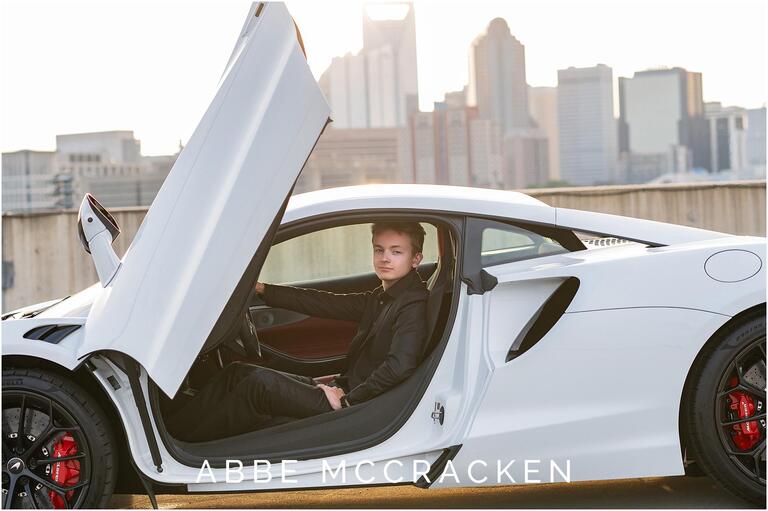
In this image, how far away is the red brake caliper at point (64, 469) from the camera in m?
3.98

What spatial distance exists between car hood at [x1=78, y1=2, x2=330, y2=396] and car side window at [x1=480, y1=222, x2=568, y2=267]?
2.94 ft

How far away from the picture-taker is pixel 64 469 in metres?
3.99

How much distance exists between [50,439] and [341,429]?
1.16 m

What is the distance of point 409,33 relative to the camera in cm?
558

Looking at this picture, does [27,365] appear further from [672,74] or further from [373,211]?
[672,74]

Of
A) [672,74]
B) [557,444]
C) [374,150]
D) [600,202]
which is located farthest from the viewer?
[672,74]

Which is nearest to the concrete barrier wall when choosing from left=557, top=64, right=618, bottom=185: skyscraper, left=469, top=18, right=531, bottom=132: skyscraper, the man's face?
the man's face

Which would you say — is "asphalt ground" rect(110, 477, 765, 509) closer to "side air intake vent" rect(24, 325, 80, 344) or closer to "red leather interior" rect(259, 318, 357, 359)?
"red leather interior" rect(259, 318, 357, 359)

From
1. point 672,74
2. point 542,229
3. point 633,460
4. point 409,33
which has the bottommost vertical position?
point 633,460

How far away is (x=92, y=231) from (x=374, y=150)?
165364 millimetres

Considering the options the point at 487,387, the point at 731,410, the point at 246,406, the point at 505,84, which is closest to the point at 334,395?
the point at 246,406

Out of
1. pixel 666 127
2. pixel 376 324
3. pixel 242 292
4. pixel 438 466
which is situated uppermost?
pixel 666 127

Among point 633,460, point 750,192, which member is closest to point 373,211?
point 633,460

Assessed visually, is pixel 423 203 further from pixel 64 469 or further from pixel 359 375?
pixel 64 469
